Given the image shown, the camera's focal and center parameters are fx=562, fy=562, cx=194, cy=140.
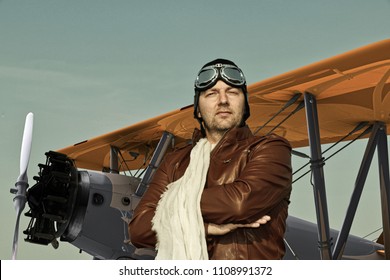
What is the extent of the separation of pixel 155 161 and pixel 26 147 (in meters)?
2.25

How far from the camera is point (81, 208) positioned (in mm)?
6793

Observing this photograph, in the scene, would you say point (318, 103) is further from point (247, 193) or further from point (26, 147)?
point (247, 193)

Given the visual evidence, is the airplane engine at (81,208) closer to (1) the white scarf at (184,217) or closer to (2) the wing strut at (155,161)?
(2) the wing strut at (155,161)

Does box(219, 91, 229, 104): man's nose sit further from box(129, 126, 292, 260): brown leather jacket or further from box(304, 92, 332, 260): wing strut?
box(304, 92, 332, 260): wing strut

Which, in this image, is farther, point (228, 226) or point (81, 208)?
point (81, 208)

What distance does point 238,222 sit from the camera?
5.89 ft

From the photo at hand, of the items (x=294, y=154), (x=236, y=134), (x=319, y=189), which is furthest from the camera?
(x=294, y=154)

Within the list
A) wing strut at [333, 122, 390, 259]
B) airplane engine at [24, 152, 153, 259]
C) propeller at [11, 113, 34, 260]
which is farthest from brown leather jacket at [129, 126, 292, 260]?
airplane engine at [24, 152, 153, 259]

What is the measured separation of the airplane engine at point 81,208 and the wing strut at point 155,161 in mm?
171

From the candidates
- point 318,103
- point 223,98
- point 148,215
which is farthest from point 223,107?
point 318,103

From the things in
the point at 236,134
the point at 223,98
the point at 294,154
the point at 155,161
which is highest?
the point at 155,161

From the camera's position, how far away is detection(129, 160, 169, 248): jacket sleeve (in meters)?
1.93

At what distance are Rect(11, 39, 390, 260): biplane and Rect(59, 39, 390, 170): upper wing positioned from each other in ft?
0.03
